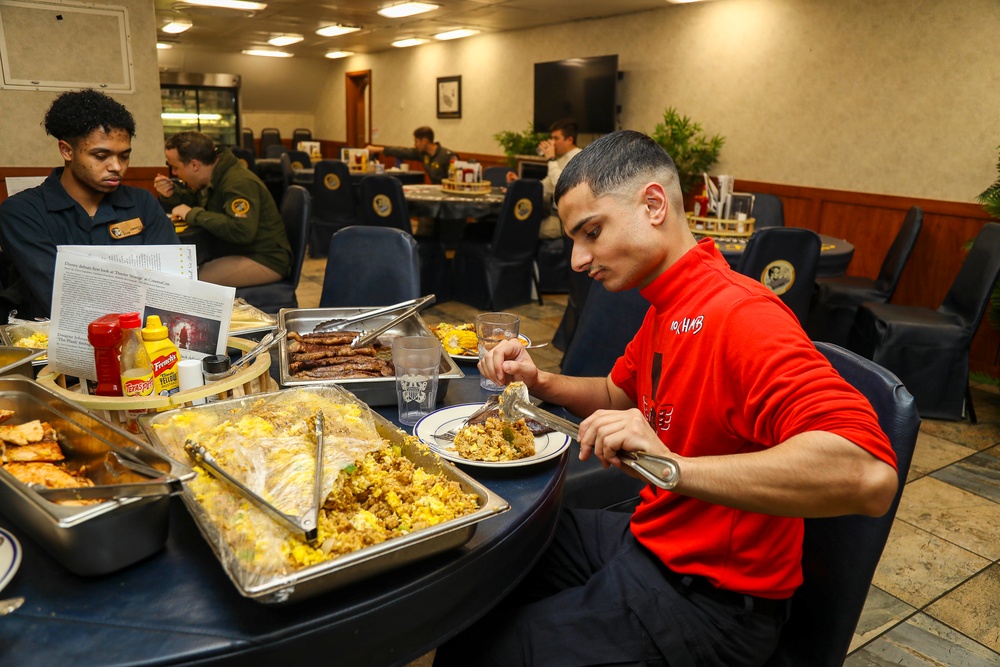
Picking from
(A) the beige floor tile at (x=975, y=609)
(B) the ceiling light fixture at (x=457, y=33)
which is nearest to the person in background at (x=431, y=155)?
(B) the ceiling light fixture at (x=457, y=33)

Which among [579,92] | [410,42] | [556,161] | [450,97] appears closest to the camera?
[556,161]

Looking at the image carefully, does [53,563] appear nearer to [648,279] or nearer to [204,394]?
[204,394]

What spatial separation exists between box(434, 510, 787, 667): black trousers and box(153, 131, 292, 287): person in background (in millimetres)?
3067

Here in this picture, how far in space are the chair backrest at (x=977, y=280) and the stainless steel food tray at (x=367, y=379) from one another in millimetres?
3200

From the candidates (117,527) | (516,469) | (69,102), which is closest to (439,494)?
(516,469)

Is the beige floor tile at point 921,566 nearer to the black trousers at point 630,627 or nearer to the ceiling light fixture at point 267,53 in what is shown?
the black trousers at point 630,627

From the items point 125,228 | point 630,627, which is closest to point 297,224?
point 125,228

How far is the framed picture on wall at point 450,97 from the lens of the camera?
1084 centimetres

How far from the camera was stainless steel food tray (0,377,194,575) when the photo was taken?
0.84 meters

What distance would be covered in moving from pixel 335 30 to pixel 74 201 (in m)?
8.85

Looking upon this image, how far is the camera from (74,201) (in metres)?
2.58

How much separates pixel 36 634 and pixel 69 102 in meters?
2.20

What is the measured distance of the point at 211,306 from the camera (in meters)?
1.42

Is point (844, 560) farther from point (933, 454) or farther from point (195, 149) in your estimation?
point (195, 149)
